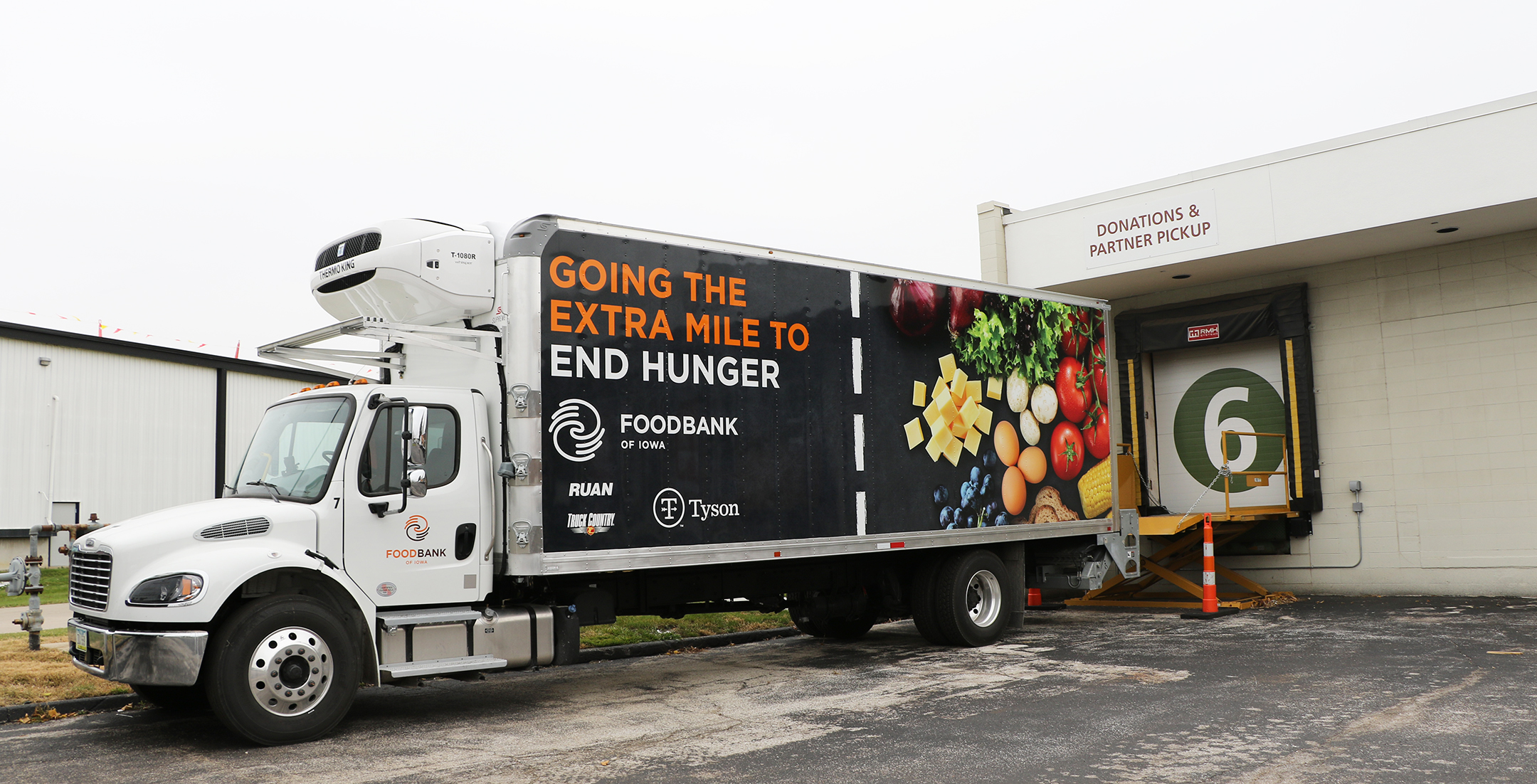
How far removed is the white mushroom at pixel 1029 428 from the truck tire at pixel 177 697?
802cm

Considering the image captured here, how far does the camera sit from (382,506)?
25.3 feet

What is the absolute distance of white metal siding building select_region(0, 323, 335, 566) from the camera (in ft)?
70.1

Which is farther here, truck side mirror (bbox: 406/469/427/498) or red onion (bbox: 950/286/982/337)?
red onion (bbox: 950/286/982/337)

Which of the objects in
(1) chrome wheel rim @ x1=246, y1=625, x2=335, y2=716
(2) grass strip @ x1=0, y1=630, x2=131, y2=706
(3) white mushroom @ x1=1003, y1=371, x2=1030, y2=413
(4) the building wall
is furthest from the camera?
(4) the building wall

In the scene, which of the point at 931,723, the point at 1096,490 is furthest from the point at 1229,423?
the point at 931,723

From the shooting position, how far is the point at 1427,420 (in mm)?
15594

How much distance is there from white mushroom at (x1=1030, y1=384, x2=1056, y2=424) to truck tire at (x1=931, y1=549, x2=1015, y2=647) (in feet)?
5.33

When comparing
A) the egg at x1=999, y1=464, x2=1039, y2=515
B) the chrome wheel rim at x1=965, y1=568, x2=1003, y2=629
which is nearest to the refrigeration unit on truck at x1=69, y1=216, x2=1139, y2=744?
the chrome wheel rim at x1=965, y1=568, x2=1003, y2=629

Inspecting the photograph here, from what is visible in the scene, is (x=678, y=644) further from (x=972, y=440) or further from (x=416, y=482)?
(x=416, y=482)

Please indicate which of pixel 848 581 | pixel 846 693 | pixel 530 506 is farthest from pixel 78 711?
pixel 848 581

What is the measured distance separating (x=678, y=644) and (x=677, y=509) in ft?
11.7

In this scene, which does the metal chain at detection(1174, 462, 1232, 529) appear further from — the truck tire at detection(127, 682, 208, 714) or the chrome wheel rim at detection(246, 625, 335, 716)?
the truck tire at detection(127, 682, 208, 714)

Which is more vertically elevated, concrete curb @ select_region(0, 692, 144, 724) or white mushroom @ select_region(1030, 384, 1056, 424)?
white mushroom @ select_region(1030, 384, 1056, 424)

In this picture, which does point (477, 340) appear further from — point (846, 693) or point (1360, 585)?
point (1360, 585)
